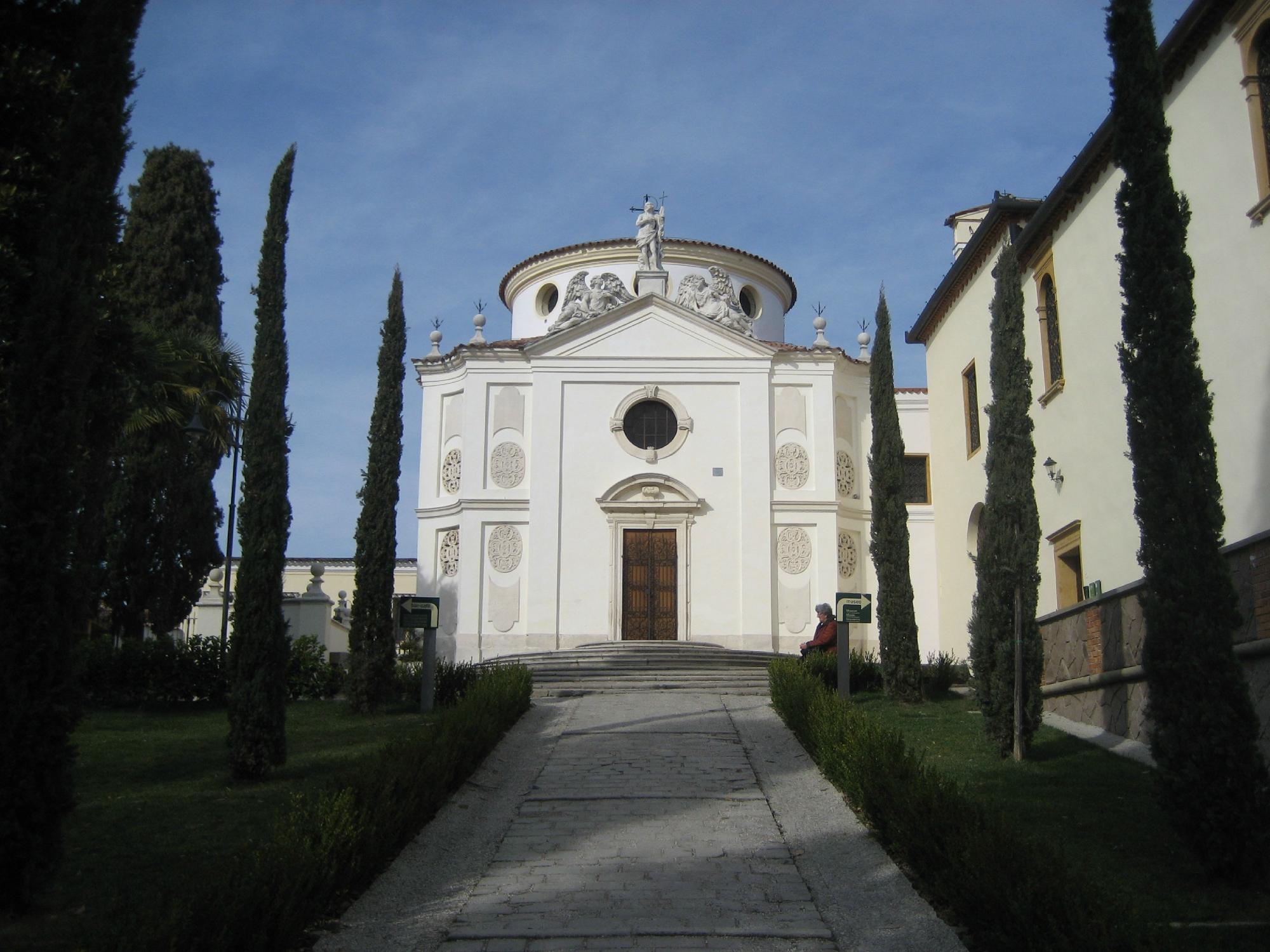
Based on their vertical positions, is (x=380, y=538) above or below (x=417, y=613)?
above

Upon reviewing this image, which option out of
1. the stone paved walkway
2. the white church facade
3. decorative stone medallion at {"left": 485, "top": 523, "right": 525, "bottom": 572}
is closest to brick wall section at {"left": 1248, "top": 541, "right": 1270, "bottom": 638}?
the stone paved walkway

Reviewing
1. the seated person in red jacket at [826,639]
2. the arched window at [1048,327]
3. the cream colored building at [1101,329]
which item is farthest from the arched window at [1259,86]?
the seated person in red jacket at [826,639]

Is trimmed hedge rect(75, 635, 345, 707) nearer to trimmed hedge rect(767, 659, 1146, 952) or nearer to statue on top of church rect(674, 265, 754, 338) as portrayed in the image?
trimmed hedge rect(767, 659, 1146, 952)

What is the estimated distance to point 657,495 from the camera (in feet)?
87.9

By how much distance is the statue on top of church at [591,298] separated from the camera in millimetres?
28573

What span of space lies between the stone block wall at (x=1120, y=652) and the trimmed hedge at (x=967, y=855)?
6.48ft

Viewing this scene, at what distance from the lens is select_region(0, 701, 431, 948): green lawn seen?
300 inches

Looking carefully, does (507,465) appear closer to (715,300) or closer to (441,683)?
(715,300)

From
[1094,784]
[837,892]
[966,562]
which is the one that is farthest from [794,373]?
[837,892]

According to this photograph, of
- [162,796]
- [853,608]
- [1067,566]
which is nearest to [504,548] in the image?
[853,608]

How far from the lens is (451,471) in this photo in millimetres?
27766

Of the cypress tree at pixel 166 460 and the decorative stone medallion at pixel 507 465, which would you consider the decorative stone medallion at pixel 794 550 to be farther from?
the cypress tree at pixel 166 460

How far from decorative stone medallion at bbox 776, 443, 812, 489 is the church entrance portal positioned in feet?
9.12

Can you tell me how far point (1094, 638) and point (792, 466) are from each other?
1393 centimetres
